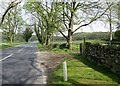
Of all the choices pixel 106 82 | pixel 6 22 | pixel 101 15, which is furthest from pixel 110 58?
pixel 6 22

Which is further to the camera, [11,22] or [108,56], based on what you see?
[11,22]

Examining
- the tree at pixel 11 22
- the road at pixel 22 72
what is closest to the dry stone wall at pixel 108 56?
the road at pixel 22 72

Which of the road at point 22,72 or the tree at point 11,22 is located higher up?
the tree at point 11,22

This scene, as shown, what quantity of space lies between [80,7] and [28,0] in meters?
9.61

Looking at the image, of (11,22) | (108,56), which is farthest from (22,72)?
(11,22)

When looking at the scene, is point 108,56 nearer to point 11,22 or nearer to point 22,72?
point 22,72

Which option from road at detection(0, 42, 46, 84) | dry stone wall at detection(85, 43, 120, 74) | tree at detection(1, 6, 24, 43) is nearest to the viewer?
road at detection(0, 42, 46, 84)

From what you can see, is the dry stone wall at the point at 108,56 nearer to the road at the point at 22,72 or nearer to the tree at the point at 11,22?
the road at the point at 22,72

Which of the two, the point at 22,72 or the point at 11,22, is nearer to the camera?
the point at 22,72

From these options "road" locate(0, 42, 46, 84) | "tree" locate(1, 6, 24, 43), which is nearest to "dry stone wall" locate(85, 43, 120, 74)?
"road" locate(0, 42, 46, 84)

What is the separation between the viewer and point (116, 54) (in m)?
11.0

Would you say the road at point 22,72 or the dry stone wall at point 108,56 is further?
the dry stone wall at point 108,56

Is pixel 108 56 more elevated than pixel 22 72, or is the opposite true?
pixel 108 56

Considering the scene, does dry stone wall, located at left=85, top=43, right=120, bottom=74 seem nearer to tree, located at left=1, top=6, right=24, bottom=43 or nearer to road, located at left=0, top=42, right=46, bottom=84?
road, located at left=0, top=42, right=46, bottom=84
